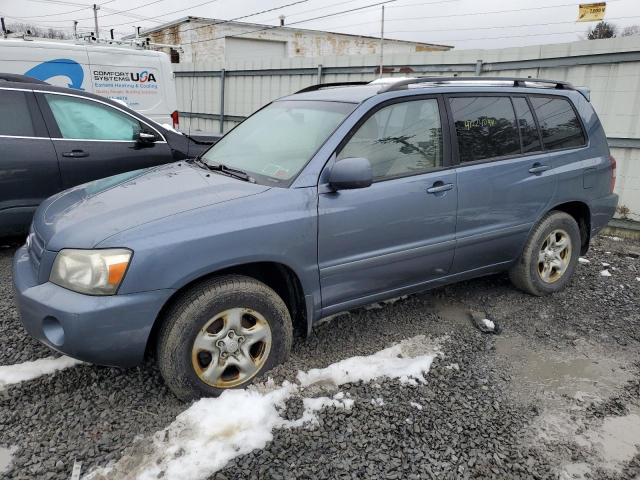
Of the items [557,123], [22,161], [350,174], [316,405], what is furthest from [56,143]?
[557,123]

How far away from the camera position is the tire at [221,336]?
250 centimetres

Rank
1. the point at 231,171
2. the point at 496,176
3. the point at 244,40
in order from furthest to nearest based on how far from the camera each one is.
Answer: the point at 244,40 < the point at 496,176 < the point at 231,171

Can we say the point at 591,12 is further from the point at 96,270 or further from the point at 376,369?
the point at 96,270

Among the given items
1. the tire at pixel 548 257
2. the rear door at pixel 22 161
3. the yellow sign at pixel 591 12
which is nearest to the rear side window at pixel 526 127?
the tire at pixel 548 257

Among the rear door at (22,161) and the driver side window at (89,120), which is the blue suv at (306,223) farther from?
the driver side window at (89,120)

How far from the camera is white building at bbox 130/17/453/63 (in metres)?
21.7

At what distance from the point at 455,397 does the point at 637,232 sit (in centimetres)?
505

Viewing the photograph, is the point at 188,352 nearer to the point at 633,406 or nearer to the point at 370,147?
the point at 370,147

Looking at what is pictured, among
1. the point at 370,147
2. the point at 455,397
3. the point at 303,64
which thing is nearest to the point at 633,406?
the point at 455,397

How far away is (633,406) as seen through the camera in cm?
281

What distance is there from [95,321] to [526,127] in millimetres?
3337

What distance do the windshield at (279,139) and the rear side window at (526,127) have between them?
153cm

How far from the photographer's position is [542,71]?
689cm

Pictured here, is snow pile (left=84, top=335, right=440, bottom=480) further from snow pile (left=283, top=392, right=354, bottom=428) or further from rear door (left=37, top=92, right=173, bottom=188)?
rear door (left=37, top=92, right=173, bottom=188)
